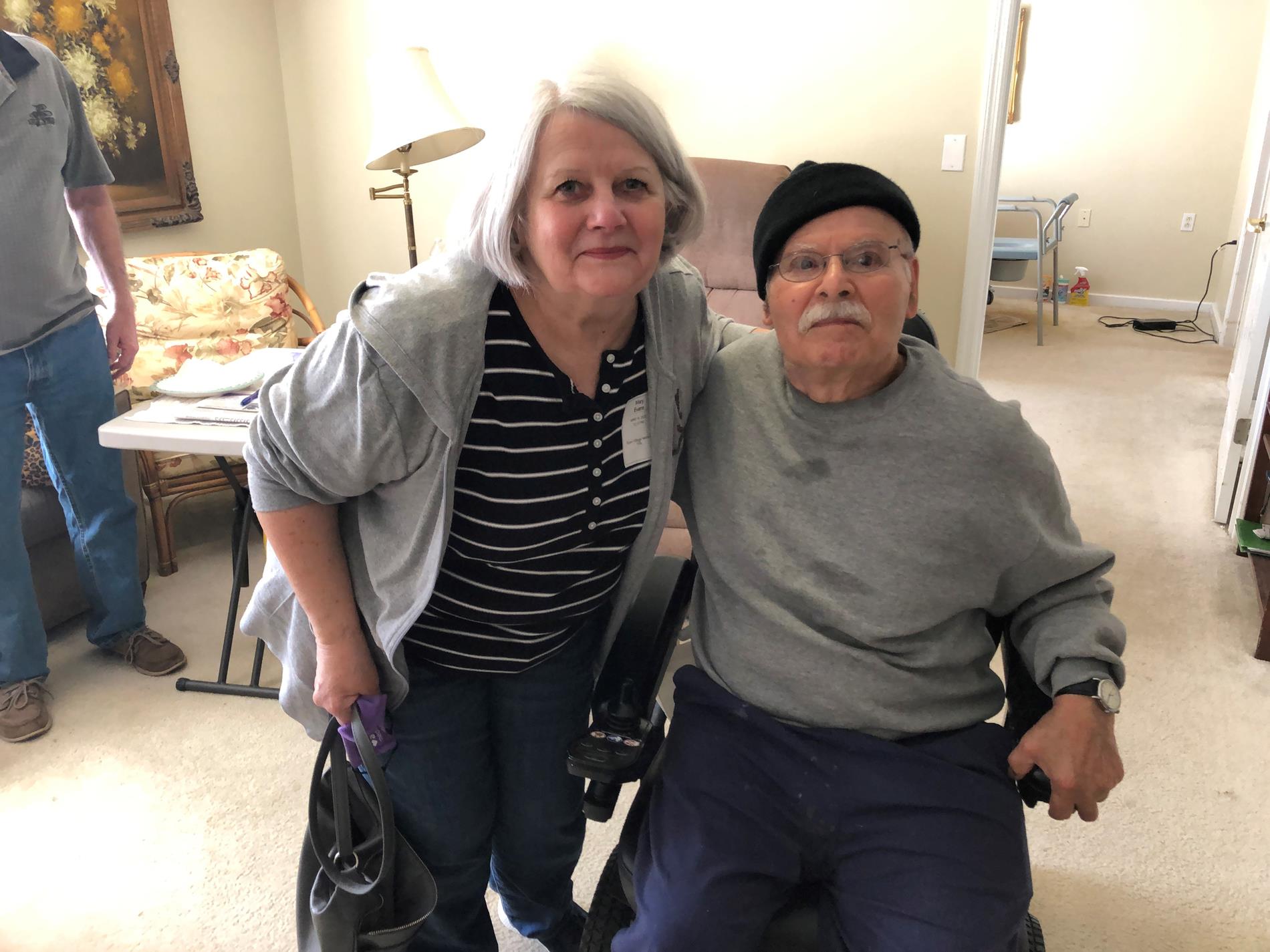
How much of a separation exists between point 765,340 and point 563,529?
368mm

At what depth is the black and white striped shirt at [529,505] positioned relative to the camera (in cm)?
107

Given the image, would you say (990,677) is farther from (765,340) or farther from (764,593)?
(765,340)

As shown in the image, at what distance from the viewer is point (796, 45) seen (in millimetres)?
2963

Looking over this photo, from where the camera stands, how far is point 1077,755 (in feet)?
3.38

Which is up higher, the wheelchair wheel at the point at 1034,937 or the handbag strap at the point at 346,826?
the handbag strap at the point at 346,826

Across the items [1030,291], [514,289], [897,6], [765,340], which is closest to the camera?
[514,289]

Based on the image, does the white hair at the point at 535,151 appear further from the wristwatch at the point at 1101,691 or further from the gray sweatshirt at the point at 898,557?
the wristwatch at the point at 1101,691

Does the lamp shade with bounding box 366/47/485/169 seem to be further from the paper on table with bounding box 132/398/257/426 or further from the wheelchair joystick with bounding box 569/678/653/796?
the wheelchair joystick with bounding box 569/678/653/796

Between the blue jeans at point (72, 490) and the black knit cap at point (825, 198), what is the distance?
1.72m

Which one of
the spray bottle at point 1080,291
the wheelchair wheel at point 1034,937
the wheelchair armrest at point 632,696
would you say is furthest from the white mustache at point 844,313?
the spray bottle at point 1080,291

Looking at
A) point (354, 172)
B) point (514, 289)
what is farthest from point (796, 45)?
point (514, 289)

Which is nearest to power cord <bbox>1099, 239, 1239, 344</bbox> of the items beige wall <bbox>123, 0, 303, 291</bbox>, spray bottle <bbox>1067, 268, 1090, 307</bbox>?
spray bottle <bbox>1067, 268, 1090, 307</bbox>

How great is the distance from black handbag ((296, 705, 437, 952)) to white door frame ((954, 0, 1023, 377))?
6.64 ft

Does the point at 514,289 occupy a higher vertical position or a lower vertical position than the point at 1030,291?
higher
